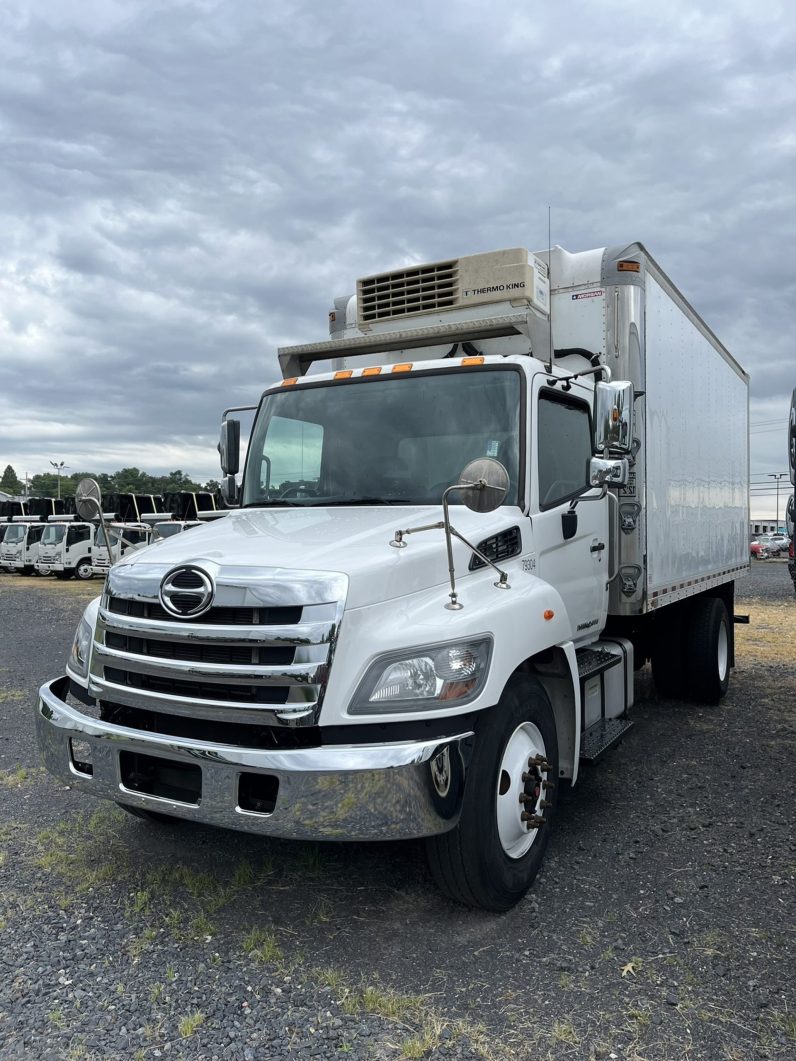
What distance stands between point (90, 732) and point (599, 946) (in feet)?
7.34

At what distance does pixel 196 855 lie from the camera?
4.17m

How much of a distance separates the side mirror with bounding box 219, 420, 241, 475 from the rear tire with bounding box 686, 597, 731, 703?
4.49m

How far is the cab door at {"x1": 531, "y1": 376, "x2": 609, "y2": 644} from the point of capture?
440cm

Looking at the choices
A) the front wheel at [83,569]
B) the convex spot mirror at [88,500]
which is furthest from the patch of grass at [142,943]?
the front wheel at [83,569]

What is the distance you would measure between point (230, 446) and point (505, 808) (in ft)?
9.32

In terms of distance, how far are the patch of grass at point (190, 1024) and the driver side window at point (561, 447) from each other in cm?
276

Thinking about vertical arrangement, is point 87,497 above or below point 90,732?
above

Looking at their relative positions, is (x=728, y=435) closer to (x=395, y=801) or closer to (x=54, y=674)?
(x=395, y=801)

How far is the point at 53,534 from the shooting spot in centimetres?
2731

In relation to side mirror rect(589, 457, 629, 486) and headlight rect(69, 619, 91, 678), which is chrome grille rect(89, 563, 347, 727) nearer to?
headlight rect(69, 619, 91, 678)

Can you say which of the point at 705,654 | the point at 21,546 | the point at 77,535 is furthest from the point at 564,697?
the point at 21,546

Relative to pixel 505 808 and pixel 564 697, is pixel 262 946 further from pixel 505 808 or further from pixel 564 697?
pixel 564 697

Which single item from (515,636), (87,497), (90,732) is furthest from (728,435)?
(90,732)

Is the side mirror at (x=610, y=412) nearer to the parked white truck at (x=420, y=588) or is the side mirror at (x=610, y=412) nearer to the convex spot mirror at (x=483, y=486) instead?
the parked white truck at (x=420, y=588)
